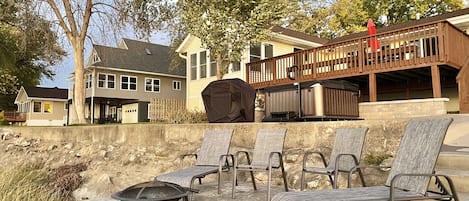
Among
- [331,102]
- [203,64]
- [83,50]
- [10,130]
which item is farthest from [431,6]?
[10,130]

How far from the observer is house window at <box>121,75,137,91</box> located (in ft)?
81.4

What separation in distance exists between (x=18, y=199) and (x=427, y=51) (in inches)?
391

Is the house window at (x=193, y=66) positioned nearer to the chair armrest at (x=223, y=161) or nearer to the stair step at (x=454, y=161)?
the chair armrest at (x=223, y=161)

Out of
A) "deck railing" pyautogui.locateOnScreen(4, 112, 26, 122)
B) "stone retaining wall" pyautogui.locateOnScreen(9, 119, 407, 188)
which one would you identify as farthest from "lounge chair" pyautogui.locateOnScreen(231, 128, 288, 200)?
"deck railing" pyautogui.locateOnScreen(4, 112, 26, 122)

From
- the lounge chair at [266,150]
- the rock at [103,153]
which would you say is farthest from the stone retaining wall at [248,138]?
the lounge chair at [266,150]

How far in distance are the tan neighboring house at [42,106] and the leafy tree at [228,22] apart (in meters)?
23.0

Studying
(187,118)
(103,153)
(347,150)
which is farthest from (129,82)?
(347,150)

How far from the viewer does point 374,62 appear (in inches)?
422

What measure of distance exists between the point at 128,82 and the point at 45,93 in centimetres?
1225

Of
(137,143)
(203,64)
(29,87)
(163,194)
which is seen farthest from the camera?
(29,87)

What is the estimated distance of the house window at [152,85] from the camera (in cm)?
2581

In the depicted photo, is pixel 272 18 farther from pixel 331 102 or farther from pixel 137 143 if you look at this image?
pixel 137 143

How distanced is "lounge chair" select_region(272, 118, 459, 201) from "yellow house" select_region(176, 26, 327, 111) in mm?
11657

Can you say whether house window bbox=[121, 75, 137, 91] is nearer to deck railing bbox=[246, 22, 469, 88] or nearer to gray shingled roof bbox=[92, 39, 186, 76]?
gray shingled roof bbox=[92, 39, 186, 76]
